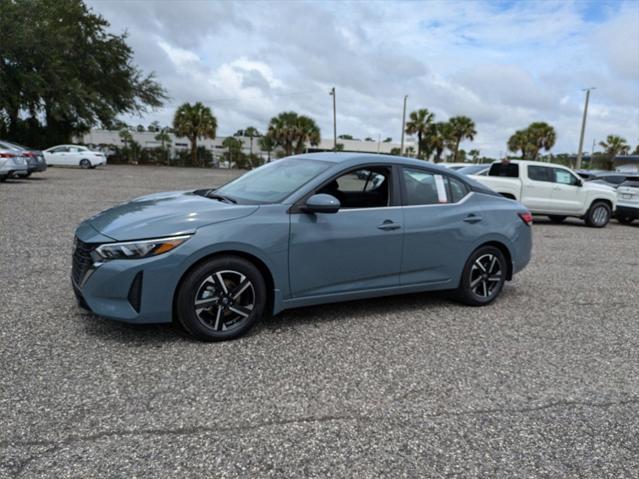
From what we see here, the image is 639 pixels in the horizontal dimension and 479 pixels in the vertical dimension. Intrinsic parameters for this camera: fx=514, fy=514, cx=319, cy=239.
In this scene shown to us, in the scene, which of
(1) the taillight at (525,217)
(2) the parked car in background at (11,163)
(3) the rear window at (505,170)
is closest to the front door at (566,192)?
(3) the rear window at (505,170)

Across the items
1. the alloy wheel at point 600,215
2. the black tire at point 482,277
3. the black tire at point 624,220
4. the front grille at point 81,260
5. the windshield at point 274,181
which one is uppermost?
the windshield at point 274,181

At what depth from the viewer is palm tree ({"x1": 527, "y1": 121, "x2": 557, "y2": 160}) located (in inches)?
1855

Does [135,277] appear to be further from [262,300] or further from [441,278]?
[441,278]

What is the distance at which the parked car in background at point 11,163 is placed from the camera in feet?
55.9

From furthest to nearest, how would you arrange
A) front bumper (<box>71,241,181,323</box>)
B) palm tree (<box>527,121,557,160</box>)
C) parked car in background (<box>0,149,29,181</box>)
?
1. palm tree (<box>527,121,557,160</box>)
2. parked car in background (<box>0,149,29,181</box>)
3. front bumper (<box>71,241,181,323</box>)

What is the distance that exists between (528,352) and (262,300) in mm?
2201

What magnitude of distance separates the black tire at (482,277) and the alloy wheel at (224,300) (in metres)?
2.35

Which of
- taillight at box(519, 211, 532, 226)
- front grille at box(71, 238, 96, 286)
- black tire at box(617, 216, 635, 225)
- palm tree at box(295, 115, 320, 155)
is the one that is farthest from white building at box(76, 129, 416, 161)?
front grille at box(71, 238, 96, 286)

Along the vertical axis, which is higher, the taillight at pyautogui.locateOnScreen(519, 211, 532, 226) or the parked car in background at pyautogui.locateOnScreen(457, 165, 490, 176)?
the parked car in background at pyautogui.locateOnScreen(457, 165, 490, 176)

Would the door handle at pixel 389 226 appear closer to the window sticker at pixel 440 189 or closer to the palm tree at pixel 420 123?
the window sticker at pixel 440 189

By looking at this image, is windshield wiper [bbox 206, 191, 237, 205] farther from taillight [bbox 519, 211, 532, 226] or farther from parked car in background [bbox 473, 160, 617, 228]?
parked car in background [bbox 473, 160, 617, 228]

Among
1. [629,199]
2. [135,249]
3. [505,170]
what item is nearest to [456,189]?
[135,249]

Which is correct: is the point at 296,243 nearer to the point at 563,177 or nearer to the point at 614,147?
the point at 563,177

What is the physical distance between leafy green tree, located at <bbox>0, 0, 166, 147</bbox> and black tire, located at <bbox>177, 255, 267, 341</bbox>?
34.7m
